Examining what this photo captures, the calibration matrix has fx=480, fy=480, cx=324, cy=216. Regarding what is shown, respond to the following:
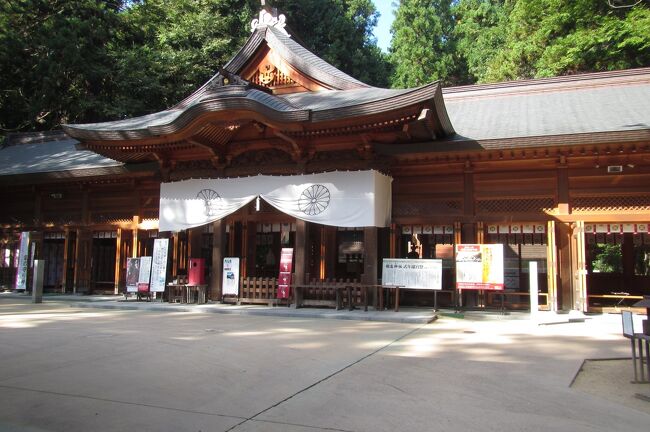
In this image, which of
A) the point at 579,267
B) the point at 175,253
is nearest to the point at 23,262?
the point at 175,253

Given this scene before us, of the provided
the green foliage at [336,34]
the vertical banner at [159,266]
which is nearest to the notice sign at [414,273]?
the vertical banner at [159,266]

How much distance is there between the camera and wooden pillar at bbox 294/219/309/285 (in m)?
12.5

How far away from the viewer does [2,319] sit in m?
10.5

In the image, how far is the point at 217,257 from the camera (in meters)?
13.5

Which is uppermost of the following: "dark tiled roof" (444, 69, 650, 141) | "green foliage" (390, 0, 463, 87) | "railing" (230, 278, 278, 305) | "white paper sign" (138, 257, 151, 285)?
"green foliage" (390, 0, 463, 87)

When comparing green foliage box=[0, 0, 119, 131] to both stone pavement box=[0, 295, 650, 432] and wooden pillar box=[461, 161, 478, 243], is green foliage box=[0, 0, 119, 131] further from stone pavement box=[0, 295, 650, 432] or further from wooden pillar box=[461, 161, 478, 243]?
wooden pillar box=[461, 161, 478, 243]

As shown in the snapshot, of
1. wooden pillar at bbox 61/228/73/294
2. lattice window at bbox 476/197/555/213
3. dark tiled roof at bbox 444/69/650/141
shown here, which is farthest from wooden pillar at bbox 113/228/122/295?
lattice window at bbox 476/197/555/213

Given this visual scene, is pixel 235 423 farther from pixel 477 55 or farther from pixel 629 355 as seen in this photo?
pixel 477 55

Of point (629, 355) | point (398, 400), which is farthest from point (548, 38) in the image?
point (398, 400)

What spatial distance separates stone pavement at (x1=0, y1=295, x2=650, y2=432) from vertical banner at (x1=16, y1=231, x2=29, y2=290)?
303 inches

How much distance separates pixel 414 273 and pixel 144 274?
8.15 metres

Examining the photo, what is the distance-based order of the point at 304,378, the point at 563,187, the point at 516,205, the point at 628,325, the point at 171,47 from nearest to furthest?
the point at 304,378
the point at 628,325
the point at 563,187
the point at 516,205
the point at 171,47

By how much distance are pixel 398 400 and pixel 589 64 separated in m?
22.0

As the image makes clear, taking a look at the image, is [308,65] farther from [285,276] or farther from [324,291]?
[324,291]
